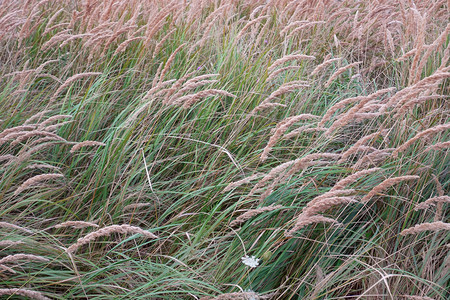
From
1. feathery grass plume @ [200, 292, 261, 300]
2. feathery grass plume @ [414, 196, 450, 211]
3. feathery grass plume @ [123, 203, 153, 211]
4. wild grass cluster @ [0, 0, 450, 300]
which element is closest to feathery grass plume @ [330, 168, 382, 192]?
wild grass cluster @ [0, 0, 450, 300]

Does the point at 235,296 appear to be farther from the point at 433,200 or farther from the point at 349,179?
the point at 433,200

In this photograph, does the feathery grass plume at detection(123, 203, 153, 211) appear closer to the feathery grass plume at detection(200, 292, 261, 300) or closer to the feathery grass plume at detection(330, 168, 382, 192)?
the feathery grass plume at detection(200, 292, 261, 300)

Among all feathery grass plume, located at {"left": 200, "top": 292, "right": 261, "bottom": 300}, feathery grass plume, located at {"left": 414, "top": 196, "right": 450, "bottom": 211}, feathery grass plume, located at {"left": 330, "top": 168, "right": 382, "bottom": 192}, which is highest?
feathery grass plume, located at {"left": 330, "top": 168, "right": 382, "bottom": 192}

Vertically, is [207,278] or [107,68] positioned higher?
[107,68]

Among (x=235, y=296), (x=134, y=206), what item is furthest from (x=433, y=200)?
(x=134, y=206)

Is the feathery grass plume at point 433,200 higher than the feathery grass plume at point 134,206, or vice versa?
the feathery grass plume at point 433,200

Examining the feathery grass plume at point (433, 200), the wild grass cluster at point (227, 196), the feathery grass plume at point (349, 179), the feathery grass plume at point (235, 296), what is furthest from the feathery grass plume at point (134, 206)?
the feathery grass plume at point (433, 200)

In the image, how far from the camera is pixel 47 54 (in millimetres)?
2912

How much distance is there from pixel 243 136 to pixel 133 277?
1.00 m

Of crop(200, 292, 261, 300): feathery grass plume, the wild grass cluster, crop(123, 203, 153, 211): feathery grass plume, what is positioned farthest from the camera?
crop(123, 203, 153, 211): feathery grass plume

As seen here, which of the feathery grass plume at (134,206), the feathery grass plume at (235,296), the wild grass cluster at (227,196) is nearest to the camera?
the feathery grass plume at (235,296)

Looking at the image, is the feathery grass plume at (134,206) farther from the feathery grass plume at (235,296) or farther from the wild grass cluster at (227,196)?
the feathery grass plume at (235,296)

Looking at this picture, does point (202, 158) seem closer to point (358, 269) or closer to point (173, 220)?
point (173, 220)

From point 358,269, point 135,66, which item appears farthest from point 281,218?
point 135,66
